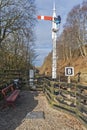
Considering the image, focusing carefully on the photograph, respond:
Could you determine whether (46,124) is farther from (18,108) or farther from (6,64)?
(6,64)

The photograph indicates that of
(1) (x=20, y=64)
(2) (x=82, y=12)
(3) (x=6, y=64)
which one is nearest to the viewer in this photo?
(3) (x=6, y=64)

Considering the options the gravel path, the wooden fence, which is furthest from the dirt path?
the wooden fence

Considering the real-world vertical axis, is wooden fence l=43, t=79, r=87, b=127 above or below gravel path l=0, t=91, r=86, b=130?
above

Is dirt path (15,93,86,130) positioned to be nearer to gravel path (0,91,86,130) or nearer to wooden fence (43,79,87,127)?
gravel path (0,91,86,130)

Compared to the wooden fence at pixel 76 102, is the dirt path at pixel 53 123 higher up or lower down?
lower down

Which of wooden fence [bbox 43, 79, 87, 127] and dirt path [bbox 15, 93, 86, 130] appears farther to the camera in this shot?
wooden fence [bbox 43, 79, 87, 127]

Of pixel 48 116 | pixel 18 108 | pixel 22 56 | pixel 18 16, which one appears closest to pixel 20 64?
pixel 22 56

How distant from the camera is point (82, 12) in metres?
53.9

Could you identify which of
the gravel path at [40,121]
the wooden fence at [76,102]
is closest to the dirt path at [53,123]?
the gravel path at [40,121]

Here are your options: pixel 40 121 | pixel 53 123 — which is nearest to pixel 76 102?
pixel 53 123

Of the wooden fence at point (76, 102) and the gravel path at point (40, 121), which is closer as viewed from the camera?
the gravel path at point (40, 121)

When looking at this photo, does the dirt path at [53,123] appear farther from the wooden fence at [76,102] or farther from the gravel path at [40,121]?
A: the wooden fence at [76,102]

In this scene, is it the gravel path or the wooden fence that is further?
the wooden fence

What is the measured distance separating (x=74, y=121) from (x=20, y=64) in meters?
23.3
